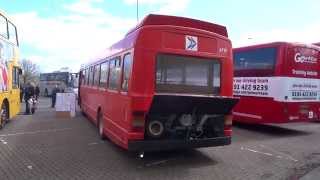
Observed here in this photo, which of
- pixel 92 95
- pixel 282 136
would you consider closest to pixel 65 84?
pixel 92 95

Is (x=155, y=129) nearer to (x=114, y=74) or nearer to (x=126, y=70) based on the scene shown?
(x=126, y=70)

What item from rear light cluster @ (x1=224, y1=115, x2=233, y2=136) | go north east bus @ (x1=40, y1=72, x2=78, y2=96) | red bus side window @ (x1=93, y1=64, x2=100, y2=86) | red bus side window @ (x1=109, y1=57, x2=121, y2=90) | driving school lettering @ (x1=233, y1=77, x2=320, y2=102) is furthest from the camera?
go north east bus @ (x1=40, y1=72, x2=78, y2=96)

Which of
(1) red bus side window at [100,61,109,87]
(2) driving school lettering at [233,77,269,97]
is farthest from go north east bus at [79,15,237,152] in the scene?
(2) driving school lettering at [233,77,269,97]

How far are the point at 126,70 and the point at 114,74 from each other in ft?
5.10

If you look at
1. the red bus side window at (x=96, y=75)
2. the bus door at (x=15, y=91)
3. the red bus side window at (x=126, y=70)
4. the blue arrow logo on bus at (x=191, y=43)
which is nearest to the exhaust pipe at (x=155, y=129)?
the red bus side window at (x=126, y=70)

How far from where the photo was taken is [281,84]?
549 inches

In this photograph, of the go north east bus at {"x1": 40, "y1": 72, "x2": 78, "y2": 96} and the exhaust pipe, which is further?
the go north east bus at {"x1": 40, "y1": 72, "x2": 78, "y2": 96}

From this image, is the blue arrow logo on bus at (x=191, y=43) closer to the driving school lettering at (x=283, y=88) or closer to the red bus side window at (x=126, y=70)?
the red bus side window at (x=126, y=70)

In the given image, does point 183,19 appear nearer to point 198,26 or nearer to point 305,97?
point 198,26

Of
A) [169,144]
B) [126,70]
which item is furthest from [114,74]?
[169,144]

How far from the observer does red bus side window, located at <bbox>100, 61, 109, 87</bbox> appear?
12.2 meters

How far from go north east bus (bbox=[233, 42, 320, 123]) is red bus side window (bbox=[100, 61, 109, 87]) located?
5268 millimetres

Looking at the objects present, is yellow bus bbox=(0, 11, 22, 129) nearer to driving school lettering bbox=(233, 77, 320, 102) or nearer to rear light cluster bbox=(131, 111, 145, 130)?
rear light cluster bbox=(131, 111, 145, 130)

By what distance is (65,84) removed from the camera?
4900 cm
